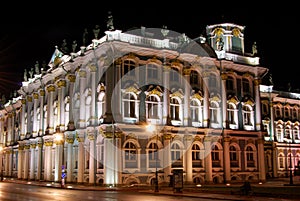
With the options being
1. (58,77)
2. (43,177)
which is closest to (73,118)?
(58,77)

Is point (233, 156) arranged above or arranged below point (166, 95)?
below

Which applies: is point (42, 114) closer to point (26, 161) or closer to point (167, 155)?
point (26, 161)

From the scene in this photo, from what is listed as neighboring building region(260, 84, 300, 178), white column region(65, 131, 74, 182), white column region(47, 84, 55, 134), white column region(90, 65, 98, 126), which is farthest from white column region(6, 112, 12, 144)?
neighboring building region(260, 84, 300, 178)

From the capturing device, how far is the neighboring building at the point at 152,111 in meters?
43.2

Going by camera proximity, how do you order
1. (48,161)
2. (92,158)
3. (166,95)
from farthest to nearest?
(48,161) → (166,95) → (92,158)

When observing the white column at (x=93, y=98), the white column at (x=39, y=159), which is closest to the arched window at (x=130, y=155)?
the white column at (x=93, y=98)

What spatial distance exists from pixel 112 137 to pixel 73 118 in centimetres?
929

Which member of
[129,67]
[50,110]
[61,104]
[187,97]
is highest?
[129,67]

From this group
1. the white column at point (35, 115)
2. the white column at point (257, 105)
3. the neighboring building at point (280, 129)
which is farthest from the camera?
the neighboring building at point (280, 129)

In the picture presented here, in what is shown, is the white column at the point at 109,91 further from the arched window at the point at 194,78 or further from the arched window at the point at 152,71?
the arched window at the point at 194,78

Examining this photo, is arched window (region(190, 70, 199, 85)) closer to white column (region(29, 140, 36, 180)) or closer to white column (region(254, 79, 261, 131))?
white column (region(254, 79, 261, 131))

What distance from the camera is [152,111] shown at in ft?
149

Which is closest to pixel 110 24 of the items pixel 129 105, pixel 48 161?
pixel 129 105

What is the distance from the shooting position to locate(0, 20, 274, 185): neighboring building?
4325 centimetres
